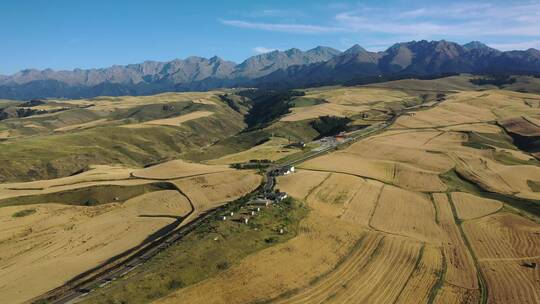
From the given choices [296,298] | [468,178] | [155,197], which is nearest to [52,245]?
[155,197]

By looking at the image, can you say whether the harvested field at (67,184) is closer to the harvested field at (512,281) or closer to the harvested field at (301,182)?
the harvested field at (301,182)

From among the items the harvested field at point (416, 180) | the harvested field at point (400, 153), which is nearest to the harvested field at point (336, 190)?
the harvested field at point (416, 180)

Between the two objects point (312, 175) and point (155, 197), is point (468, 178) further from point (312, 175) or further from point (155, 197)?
point (155, 197)

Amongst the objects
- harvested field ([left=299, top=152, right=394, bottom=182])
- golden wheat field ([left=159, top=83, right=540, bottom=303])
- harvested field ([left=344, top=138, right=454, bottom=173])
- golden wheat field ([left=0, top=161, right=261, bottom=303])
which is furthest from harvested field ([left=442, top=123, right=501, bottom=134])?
golden wheat field ([left=0, top=161, right=261, bottom=303])

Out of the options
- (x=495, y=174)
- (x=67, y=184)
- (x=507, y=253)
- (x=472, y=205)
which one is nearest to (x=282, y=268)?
(x=507, y=253)

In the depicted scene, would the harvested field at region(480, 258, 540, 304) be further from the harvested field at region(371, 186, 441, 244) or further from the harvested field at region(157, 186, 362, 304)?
the harvested field at region(157, 186, 362, 304)
